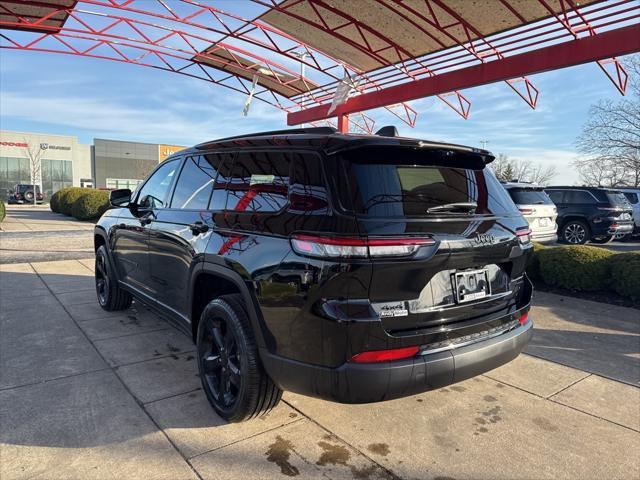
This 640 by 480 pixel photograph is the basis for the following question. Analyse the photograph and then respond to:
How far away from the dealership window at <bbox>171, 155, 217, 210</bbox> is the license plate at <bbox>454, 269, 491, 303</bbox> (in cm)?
185

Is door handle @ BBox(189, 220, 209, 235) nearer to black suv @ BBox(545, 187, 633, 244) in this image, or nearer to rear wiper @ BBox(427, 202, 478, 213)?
rear wiper @ BBox(427, 202, 478, 213)

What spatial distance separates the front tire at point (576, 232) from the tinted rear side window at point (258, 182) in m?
12.7

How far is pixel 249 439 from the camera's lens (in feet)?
8.67

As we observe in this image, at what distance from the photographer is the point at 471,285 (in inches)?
A: 95.7

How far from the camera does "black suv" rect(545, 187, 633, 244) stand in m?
12.1

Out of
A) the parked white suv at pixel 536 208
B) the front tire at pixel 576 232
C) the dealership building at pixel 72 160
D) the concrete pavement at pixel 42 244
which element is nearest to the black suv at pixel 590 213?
the front tire at pixel 576 232

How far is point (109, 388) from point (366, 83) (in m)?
19.7

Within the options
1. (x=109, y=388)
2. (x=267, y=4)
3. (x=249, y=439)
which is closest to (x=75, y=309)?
(x=109, y=388)

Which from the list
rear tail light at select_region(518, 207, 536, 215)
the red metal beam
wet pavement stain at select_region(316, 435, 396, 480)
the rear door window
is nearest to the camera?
wet pavement stain at select_region(316, 435, 396, 480)

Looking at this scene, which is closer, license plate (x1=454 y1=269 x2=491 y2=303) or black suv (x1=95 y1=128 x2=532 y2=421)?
black suv (x1=95 y1=128 x2=532 y2=421)

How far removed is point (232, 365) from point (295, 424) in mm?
588

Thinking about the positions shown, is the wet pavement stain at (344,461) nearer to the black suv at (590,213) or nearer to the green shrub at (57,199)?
the black suv at (590,213)

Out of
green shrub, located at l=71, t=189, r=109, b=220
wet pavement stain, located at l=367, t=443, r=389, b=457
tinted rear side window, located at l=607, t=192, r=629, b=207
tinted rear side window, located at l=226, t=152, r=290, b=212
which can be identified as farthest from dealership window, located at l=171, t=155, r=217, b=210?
green shrub, located at l=71, t=189, r=109, b=220

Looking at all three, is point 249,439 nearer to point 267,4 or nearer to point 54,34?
point 267,4
